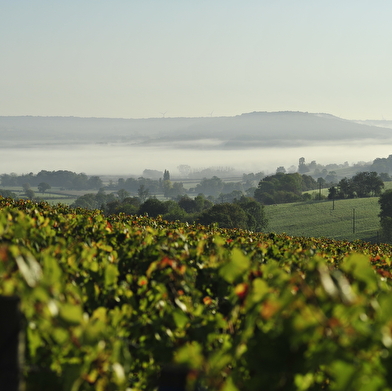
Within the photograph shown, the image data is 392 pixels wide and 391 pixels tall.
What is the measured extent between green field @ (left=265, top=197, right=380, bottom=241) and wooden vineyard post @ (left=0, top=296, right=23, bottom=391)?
10106 centimetres

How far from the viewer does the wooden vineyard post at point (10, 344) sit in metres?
1.93

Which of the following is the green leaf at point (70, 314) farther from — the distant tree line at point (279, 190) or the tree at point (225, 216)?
the distant tree line at point (279, 190)

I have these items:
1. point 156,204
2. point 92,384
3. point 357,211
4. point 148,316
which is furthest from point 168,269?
point 357,211

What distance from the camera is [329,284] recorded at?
1.74 m

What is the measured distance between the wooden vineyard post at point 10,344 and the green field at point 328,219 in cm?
10106

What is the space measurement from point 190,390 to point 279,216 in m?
127

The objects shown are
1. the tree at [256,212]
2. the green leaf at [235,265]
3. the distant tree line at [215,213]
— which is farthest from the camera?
the tree at [256,212]

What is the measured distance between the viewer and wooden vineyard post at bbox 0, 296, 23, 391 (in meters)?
1.93

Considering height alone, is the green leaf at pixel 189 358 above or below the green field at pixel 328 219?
above

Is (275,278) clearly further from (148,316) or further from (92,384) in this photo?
(148,316)

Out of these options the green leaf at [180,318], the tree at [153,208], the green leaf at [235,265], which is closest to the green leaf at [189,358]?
the green leaf at [235,265]

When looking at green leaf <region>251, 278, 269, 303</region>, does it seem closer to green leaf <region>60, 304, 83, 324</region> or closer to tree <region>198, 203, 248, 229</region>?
green leaf <region>60, 304, 83, 324</region>

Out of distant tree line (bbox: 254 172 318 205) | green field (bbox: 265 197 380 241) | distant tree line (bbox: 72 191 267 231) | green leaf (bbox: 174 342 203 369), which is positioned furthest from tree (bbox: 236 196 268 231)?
green leaf (bbox: 174 342 203 369)

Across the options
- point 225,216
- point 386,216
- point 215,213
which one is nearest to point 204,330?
point 225,216
